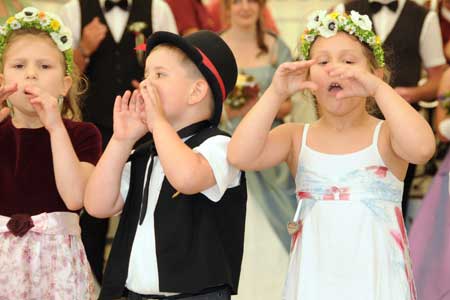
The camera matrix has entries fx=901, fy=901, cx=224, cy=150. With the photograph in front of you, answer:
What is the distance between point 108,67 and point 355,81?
248 cm

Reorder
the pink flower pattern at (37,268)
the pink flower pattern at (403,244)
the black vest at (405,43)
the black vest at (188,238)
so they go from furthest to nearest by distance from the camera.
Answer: the black vest at (405,43) < the pink flower pattern at (37,268) < the pink flower pattern at (403,244) < the black vest at (188,238)

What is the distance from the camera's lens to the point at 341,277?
259 cm

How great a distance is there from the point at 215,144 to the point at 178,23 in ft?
8.87

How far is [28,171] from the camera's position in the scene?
2811 mm

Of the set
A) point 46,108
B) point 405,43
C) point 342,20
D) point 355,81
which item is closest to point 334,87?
point 355,81

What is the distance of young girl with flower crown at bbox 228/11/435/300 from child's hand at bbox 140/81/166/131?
0.77 ft

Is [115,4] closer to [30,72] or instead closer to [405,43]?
[405,43]

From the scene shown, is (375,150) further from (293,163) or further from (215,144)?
(215,144)

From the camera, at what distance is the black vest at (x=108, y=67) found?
4797mm

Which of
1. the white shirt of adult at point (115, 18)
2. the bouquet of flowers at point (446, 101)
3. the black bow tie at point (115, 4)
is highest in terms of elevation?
the black bow tie at point (115, 4)

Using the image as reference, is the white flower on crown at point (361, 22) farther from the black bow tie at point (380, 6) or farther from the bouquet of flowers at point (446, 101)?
the black bow tie at point (380, 6)

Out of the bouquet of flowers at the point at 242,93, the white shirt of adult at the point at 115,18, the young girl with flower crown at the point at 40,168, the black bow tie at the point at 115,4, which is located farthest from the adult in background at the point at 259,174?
the young girl with flower crown at the point at 40,168

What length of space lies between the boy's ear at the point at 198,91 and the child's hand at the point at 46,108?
41cm

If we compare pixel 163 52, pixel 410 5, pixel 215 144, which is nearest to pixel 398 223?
pixel 215 144
